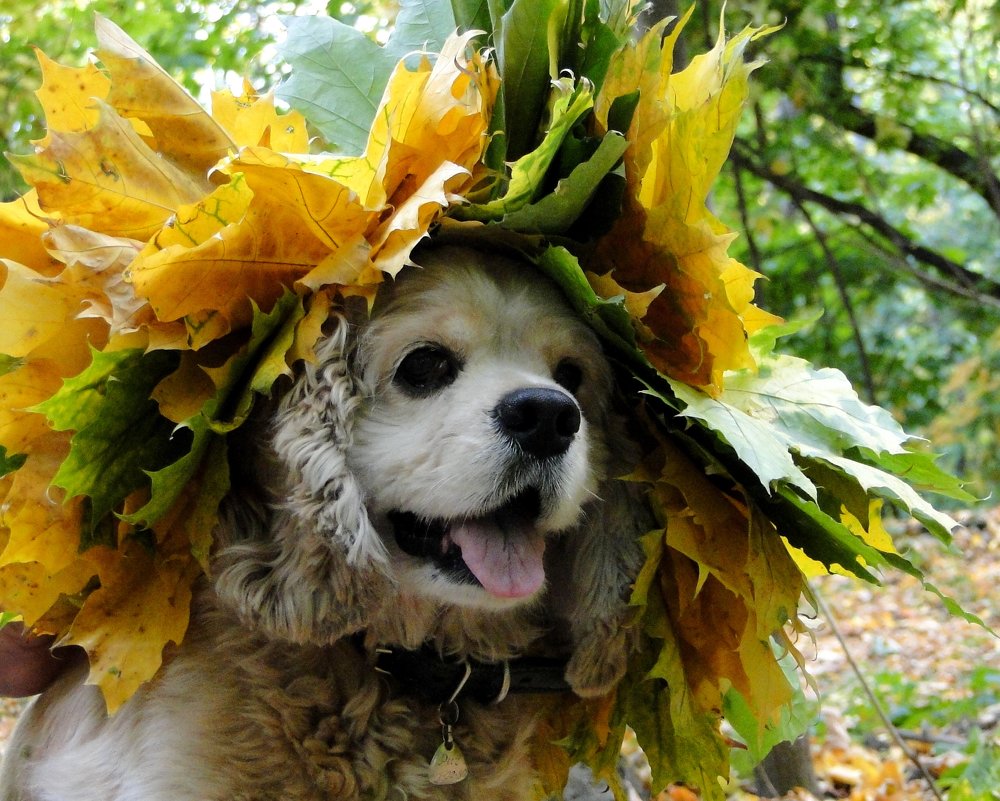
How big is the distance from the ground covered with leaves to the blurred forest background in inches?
52.7

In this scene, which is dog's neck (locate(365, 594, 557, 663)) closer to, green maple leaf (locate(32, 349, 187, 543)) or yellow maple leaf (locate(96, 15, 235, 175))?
green maple leaf (locate(32, 349, 187, 543))

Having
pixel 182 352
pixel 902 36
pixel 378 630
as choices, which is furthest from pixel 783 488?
pixel 902 36

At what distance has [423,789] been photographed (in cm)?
211

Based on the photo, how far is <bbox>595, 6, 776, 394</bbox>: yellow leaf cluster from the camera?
1.86 meters

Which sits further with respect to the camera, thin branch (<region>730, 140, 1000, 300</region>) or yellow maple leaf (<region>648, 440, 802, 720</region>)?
thin branch (<region>730, 140, 1000, 300</region>)

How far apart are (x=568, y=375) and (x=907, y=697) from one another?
308cm

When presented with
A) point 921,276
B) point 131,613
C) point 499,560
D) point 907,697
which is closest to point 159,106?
point 131,613

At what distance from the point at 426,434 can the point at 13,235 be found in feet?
2.86

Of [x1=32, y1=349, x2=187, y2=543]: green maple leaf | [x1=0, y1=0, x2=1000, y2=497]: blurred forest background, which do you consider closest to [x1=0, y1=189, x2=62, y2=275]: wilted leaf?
[x1=32, y1=349, x2=187, y2=543]: green maple leaf

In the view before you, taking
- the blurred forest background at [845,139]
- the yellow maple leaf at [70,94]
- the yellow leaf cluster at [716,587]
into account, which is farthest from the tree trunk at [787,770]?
the yellow maple leaf at [70,94]

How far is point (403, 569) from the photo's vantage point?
2.04 m

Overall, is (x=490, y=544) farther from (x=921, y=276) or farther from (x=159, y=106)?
(x=921, y=276)

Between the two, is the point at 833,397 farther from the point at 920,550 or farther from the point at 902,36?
the point at 920,550

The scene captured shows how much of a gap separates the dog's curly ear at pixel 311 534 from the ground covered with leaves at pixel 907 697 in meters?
1.18
